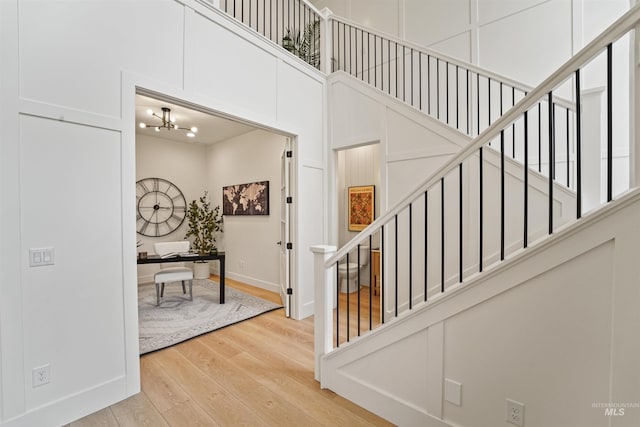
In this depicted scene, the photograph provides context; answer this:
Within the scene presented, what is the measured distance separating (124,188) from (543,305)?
103 inches

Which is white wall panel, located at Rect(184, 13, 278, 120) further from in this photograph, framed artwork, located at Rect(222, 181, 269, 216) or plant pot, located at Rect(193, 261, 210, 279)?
plant pot, located at Rect(193, 261, 210, 279)

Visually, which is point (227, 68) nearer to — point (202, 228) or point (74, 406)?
point (74, 406)

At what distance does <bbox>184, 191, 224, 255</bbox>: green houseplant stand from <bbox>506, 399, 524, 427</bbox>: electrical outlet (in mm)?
5147

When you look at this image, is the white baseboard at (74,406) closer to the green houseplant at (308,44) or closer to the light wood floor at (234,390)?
the light wood floor at (234,390)

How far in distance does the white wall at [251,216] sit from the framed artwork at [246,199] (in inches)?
3.3

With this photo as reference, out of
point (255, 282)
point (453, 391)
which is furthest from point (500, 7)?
point (255, 282)

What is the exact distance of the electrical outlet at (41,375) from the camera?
1657 millimetres

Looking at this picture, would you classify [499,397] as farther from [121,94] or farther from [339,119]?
[339,119]

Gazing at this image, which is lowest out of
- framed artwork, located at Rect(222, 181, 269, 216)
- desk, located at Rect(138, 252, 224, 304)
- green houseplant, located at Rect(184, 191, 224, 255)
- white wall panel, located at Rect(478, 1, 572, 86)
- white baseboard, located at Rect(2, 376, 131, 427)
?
white baseboard, located at Rect(2, 376, 131, 427)

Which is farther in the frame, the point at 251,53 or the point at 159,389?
the point at 251,53

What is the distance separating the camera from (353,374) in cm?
196

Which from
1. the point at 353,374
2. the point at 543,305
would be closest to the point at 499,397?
the point at 543,305

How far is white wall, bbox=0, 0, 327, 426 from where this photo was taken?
160 cm

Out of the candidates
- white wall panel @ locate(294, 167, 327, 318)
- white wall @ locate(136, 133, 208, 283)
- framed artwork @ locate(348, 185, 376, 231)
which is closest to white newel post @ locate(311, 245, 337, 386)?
white wall panel @ locate(294, 167, 327, 318)
